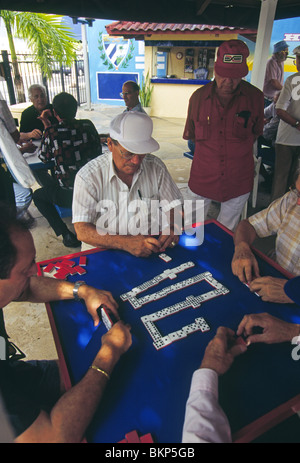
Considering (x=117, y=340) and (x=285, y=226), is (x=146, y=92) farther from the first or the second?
(x=117, y=340)

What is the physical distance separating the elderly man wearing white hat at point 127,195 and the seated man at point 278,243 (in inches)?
19.7

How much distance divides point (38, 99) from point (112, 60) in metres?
10.2

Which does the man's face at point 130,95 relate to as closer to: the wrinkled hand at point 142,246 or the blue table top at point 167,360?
the wrinkled hand at point 142,246

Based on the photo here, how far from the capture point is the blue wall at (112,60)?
43.3ft

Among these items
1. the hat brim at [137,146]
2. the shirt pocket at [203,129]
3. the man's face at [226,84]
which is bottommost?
the shirt pocket at [203,129]

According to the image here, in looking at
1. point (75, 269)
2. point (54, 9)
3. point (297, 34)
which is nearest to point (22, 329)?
point (75, 269)

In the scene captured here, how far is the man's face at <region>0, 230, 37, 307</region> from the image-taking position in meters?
1.29

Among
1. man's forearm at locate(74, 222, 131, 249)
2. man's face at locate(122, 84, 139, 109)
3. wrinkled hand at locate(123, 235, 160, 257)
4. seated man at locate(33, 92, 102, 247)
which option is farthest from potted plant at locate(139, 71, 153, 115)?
wrinkled hand at locate(123, 235, 160, 257)

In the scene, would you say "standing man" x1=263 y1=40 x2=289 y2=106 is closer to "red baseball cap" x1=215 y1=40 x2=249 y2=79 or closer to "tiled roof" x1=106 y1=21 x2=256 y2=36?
Result: "red baseball cap" x1=215 y1=40 x2=249 y2=79

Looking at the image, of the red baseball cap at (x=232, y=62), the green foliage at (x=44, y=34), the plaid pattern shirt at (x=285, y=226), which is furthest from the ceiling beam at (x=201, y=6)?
the green foliage at (x=44, y=34)

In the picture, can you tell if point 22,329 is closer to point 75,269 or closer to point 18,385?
point 75,269

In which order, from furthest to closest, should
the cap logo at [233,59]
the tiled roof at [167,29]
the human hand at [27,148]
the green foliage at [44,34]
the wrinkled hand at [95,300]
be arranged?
the tiled roof at [167,29] < the green foliage at [44,34] < the human hand at [27,148] < the cap logo at [233,59] < the wrinkled hand at [95,300]

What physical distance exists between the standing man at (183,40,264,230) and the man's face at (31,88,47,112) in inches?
103

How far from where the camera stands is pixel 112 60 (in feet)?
44.4
